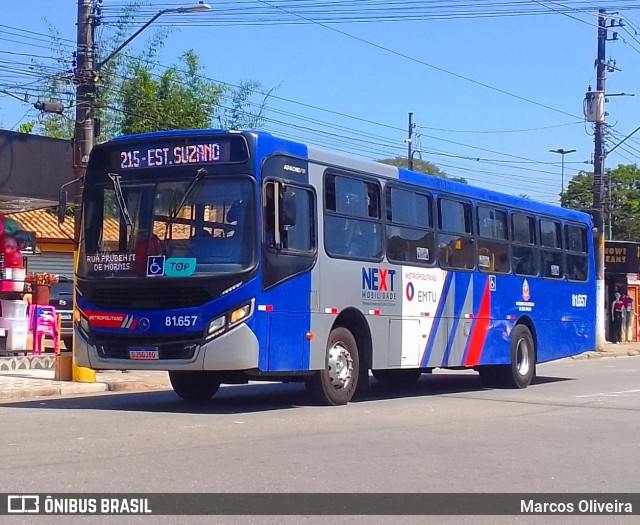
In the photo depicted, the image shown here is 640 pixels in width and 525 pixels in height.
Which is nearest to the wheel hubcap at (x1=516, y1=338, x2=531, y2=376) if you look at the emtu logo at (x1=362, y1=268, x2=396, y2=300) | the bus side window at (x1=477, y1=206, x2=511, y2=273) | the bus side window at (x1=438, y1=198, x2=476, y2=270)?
the bus side window at (x1=477, y1=206, x2=511, y2=273)

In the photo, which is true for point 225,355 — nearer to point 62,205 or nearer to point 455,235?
point 62,205

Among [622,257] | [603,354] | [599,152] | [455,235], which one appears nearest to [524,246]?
[455,235]

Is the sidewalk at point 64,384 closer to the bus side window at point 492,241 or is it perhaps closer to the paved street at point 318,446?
the paved street at point 318,446

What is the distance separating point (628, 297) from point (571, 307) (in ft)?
69.7

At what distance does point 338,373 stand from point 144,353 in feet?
9.05

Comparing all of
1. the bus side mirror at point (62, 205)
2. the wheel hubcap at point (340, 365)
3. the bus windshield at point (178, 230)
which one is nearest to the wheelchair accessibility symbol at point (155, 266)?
the bus windshield at point (178, 230)

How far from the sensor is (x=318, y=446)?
33.1ft

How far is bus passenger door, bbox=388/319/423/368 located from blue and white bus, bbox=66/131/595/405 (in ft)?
0.09

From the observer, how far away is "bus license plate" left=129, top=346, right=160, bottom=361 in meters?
12.5

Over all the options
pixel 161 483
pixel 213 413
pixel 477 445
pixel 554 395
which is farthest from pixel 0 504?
pixel 554 395

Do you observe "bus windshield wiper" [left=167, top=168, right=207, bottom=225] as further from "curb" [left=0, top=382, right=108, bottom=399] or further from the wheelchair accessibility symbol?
"curb" [left=0, top=382, right=108, bottom=399]

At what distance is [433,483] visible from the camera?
332 inches

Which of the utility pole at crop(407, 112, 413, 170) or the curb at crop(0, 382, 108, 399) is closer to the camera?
the curb at crop(0, 382, 108, 399)

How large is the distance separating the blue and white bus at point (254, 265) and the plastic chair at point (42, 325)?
768 cm
